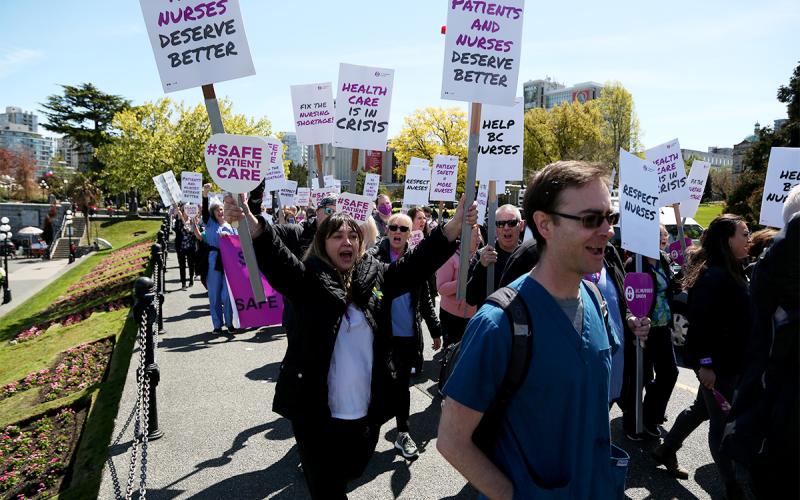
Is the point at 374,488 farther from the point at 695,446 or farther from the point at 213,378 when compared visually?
the point at 213,378

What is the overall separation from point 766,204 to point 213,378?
6.56 metres

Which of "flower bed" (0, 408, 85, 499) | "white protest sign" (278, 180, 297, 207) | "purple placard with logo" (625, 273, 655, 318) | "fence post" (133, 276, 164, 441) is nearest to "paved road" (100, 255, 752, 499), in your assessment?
"fence post" (133, 276, 164, 441)

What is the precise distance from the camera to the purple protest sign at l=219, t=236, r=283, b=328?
7465mm

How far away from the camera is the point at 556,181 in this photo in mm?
1959

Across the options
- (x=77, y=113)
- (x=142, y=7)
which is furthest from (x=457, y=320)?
(x=77, y=113)

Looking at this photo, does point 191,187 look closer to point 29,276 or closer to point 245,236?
point 29,276

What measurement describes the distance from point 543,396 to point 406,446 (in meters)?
3.44

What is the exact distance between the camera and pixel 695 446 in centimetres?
504

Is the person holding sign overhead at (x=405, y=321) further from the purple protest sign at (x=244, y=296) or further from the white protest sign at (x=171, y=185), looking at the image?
the white protest sign at (x=171, y=185)

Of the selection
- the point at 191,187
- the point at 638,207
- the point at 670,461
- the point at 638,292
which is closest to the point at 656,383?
the point at 670,461

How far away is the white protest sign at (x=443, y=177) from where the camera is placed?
10.7 metres

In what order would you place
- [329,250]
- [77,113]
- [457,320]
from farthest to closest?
[77,113]
[457,320]
[329,250]

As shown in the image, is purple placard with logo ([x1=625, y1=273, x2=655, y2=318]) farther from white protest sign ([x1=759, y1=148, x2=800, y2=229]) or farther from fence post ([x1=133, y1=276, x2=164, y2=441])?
fence post ([x1=133, y1=276, x2=164, y2=441])

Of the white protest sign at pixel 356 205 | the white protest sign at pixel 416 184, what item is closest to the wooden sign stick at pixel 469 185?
the white protest sign at pixel 356 205
